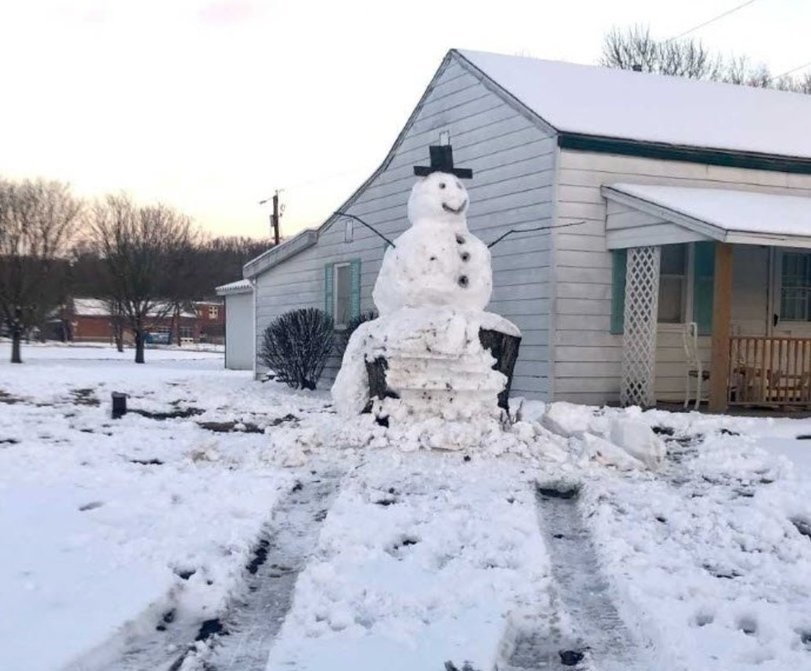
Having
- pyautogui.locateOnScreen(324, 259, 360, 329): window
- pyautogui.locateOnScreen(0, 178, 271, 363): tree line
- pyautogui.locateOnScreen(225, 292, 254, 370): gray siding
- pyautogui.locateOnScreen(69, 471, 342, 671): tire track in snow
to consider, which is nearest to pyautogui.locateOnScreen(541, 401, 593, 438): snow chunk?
pyautogui.locateOnScreen(69, 471, 342, 671): tire track in snow

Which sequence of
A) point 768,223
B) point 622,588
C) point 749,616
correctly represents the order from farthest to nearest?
1. point 768,223
2. point 622,588
3. point 749,616

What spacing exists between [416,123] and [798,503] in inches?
399

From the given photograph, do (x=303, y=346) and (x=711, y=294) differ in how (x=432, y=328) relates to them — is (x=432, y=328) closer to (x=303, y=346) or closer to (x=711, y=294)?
(x=711, y=294)

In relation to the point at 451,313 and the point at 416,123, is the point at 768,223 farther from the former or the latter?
the point at 416,123

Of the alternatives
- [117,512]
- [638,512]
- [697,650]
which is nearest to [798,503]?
[638,512]

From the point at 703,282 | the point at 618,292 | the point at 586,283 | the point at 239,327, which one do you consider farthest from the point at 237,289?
the point at 703,282

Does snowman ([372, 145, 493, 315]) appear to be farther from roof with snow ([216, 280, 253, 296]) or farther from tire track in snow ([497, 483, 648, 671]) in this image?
roof with snow ([216, 280, 253, 296])

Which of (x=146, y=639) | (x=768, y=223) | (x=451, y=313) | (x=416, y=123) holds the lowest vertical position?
(x=146, y=639)

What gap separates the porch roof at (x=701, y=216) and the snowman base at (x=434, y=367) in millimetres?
3365

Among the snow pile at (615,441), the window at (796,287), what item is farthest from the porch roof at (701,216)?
the snow pile at (615,441)

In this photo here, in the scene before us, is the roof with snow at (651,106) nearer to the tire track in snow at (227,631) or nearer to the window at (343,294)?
the window at (343,294)

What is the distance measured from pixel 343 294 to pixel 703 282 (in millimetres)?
6875

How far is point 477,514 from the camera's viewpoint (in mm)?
5199

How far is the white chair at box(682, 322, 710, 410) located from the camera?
33.9ft
